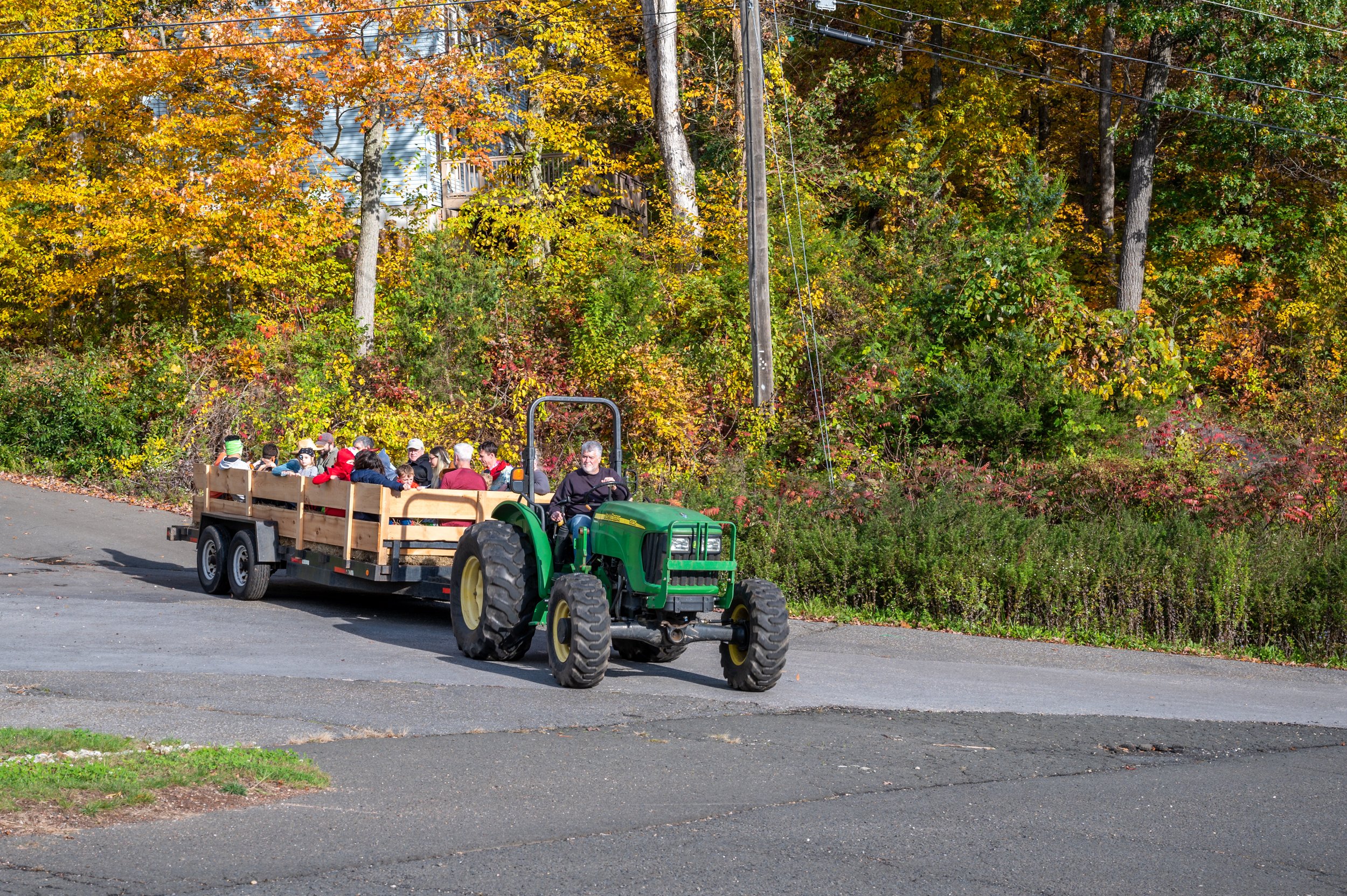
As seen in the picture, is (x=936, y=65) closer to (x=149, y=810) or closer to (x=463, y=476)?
(x=463, y=476)

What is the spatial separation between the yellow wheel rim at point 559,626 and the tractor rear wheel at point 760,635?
1.34m

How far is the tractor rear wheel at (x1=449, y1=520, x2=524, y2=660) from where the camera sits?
1104cm

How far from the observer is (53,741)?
7609 mm

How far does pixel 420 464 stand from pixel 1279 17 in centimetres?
2110

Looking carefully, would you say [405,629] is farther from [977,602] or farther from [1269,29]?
[1269,29]

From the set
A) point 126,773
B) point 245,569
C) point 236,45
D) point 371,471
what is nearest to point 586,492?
point 371,471

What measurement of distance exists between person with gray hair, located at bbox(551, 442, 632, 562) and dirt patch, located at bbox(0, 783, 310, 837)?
4489 millimetres

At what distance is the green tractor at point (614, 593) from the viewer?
10141 millimetres

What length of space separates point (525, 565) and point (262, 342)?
667 inches

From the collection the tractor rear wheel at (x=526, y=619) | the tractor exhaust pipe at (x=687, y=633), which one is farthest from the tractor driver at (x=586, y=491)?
the tractor exhaust pipe at (x=687, y=633)

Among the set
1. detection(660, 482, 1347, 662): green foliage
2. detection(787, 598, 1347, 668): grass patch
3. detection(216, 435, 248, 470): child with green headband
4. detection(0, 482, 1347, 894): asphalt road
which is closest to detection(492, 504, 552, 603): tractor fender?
detection(0, 482, 1347, 894): asphalt road

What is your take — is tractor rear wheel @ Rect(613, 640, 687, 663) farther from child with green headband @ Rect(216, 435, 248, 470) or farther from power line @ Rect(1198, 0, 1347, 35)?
power line @ Rect(1198, 0, 1347, 35)

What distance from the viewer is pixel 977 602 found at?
48.9 ft

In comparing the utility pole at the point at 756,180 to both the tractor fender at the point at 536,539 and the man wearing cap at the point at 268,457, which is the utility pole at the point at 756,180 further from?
the tractor fender at the point at 536,539
